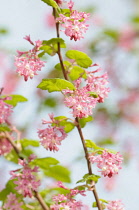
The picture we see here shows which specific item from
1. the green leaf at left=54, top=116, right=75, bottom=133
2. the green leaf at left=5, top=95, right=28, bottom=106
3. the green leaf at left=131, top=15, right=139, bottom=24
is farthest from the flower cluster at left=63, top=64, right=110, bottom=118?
the green leaf at left=131, top=15, right=139, bottom=24

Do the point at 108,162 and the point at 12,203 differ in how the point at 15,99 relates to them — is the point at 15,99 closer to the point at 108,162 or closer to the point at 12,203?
the point at 12,203

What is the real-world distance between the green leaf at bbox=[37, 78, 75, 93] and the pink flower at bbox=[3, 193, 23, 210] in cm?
60

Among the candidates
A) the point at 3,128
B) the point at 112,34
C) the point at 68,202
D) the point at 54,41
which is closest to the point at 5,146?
the point at 3,128

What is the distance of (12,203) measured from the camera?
7.52 ft

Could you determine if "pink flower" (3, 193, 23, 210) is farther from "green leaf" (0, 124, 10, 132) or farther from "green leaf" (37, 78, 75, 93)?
"green leaf" (37, 78, 75, 93)

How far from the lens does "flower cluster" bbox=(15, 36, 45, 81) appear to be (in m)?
2.00

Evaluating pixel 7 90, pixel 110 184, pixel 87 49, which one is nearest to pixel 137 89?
pixel 87 49

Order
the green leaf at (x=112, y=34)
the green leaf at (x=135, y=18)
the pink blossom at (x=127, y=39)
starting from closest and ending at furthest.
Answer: the green leaf at (x=135, y=18)
the green leaf at (x=112, y=34)
the pink blossom at (x=127, y=39)

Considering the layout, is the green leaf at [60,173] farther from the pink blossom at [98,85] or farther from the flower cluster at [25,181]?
the pink blossom at [98,85]

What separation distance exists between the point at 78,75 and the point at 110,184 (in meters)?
4.40

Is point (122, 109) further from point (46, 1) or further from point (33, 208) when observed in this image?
point (46, 1)

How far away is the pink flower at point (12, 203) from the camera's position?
2268 millimetres

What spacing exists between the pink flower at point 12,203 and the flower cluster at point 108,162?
1.66 ft

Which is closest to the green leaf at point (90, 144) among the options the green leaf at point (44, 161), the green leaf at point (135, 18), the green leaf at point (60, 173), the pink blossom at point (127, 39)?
the green leaf at point (44, 161)
